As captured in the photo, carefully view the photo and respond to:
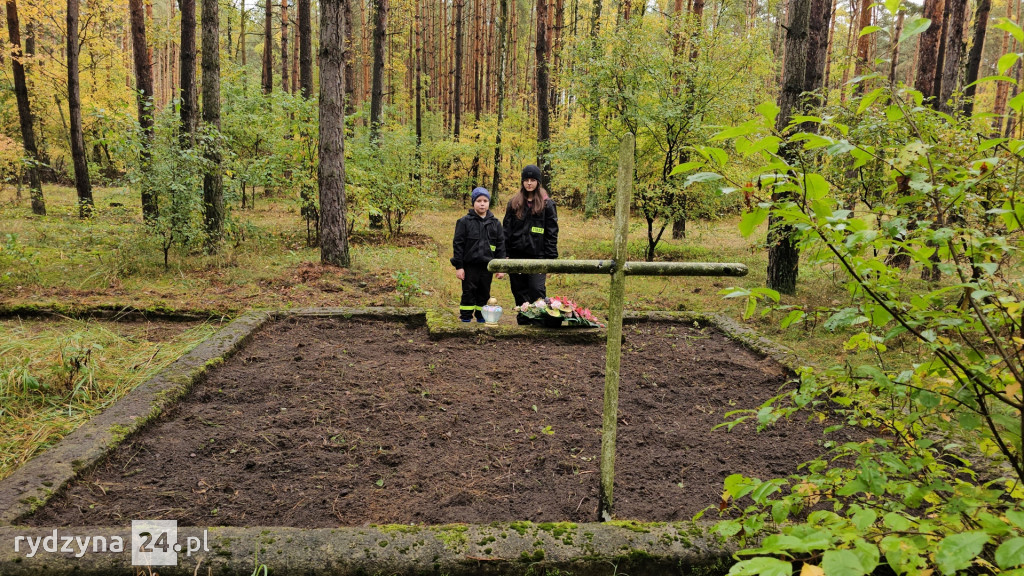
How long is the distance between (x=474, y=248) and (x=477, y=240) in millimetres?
103

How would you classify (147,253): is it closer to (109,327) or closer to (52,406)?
(109,327)

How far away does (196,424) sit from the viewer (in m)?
3.55

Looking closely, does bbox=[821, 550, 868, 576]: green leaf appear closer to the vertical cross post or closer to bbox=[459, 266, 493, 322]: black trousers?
the vertical cross post

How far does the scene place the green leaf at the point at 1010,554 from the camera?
2.90ft

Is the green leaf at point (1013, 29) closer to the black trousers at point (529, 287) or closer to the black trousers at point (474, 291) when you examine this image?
the black trousers at point (474, 291)

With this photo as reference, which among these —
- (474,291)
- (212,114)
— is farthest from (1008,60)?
(212,114)

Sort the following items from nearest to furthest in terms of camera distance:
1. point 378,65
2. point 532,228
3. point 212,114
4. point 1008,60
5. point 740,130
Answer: point 1008,60 < point 740,130 < point 532,228 < point 212,114 < point 378,65

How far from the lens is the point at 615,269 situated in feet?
8.10

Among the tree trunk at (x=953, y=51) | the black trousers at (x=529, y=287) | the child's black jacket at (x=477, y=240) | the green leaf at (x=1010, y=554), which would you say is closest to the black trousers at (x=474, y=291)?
the child's black jacket at (x=477, y=240)

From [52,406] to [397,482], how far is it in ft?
8.76

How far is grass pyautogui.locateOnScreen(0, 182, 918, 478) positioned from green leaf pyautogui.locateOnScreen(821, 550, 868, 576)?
0.78 m

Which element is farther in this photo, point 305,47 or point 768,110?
point 305,47

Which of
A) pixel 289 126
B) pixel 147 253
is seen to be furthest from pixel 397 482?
pixel 289 126

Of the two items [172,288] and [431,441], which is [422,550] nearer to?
[431,441]
